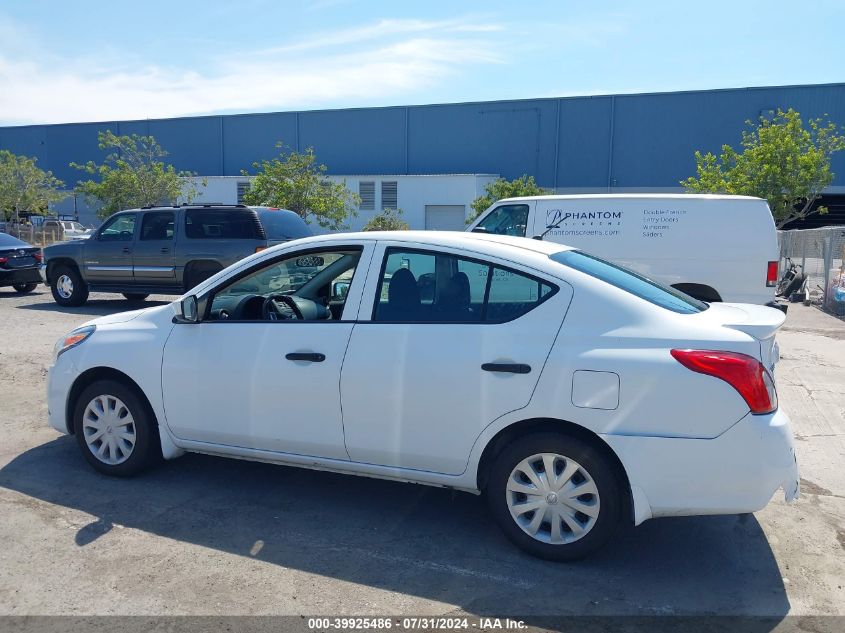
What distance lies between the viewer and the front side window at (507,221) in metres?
10.9

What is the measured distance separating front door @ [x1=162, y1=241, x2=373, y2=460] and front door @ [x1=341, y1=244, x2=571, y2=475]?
5.1 inches

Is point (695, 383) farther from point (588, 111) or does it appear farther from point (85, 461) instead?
point (588, 111)

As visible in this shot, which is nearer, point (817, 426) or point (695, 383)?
point (695, 383)

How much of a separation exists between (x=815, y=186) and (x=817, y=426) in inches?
801

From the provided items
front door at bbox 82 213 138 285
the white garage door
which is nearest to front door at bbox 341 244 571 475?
front door at bbox 82 213 138 285

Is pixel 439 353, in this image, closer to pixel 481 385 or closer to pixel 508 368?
pixel 481 385

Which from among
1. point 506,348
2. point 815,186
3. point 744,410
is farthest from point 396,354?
point 815,186

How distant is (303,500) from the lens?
4.72 metres

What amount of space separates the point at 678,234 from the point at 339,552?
311 inches

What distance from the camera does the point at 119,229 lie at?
1379cm

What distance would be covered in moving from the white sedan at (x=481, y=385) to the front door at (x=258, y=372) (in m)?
0.01

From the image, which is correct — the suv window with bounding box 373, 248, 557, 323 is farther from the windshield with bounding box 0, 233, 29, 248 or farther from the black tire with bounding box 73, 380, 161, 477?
the windshield with bounding box 0, 233, 29, 248

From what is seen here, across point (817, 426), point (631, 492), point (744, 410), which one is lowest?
→ point (817, 426)

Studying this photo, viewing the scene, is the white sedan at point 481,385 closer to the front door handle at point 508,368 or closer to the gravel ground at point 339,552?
the front door handle at point 508,368
